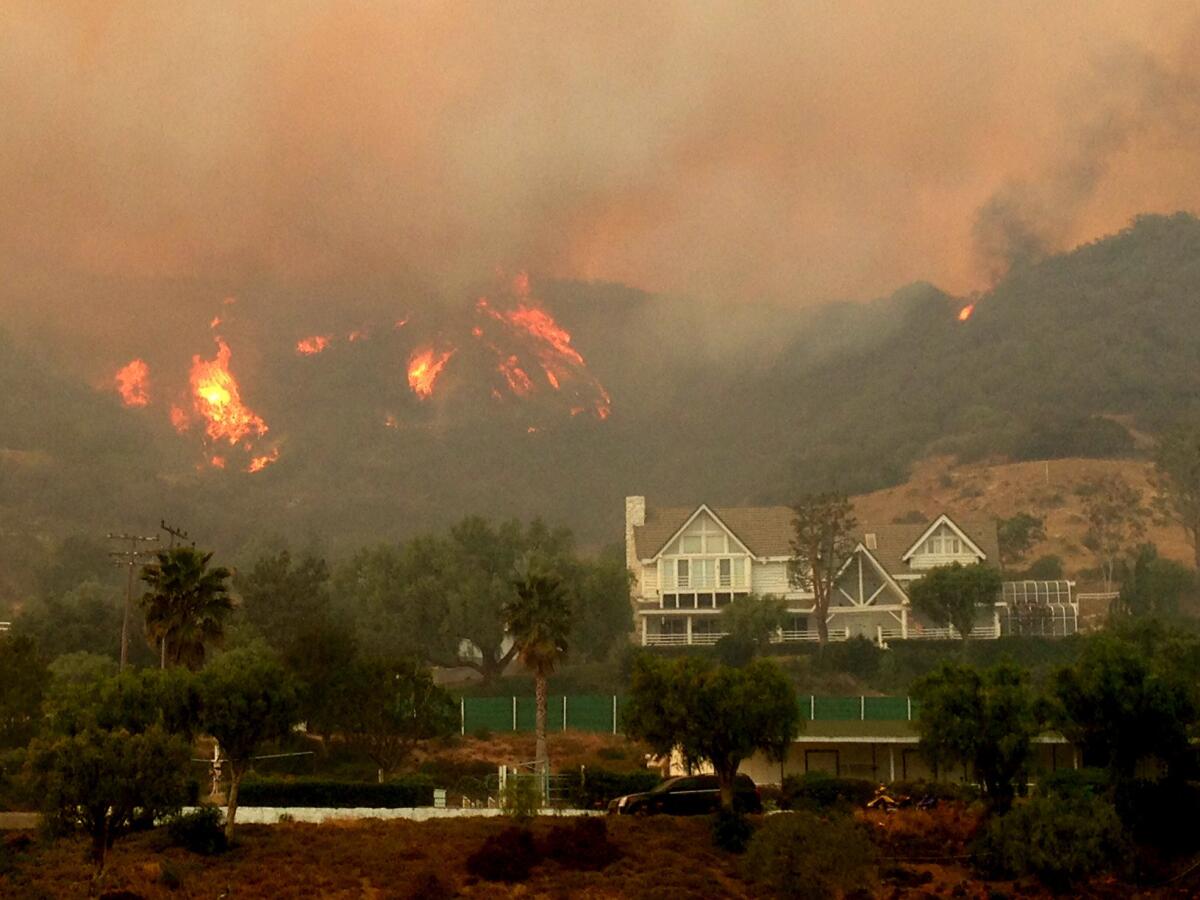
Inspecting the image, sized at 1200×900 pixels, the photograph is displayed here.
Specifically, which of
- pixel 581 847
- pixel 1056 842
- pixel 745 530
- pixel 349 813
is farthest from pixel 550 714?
pixel 745 530

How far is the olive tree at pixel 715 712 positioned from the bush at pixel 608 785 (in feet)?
20.1

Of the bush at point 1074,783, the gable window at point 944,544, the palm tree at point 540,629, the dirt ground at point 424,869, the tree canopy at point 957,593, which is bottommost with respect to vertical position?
the dirt ground at point 424,869

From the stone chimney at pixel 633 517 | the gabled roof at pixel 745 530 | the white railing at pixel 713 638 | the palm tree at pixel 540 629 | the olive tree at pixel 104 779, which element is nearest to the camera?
the olive tree at pixel 104 779

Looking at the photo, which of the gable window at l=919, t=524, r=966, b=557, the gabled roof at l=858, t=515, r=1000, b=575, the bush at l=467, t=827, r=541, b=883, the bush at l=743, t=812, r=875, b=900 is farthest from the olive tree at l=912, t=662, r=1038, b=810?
the gable window at l=919, t=524, r=966, b=557

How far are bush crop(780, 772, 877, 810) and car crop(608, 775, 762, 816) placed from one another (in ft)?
10.3

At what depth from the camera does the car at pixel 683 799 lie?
5547cm

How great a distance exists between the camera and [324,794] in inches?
2245

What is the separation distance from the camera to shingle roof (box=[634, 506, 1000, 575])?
121625mm

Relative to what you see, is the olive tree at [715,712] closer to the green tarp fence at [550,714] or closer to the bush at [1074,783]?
the bush at [1074,783]

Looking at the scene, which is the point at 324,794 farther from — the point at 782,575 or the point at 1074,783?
the point at 782,575

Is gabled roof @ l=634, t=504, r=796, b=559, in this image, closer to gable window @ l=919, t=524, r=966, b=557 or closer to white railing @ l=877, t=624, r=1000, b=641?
white railing @ l=877, t=624, r=1000, b=641

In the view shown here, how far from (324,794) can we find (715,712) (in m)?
16.0

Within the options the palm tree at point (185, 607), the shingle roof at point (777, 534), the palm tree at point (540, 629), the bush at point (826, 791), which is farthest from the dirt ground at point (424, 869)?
the shingle roof at point (777, 534)

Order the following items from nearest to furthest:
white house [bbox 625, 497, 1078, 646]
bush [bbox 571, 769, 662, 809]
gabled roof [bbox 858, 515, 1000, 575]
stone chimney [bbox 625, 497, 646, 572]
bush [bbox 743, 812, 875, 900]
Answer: bush [bbox 743, 812, 875, 900] < bush [bbox 571, 769, 662, 809] < white house [bbox 625, 497, 1078, 646] < gabled roof [bbox 858, 515, 1000, 575] < stone chimney [bbox 625, 497, 646, 572]
